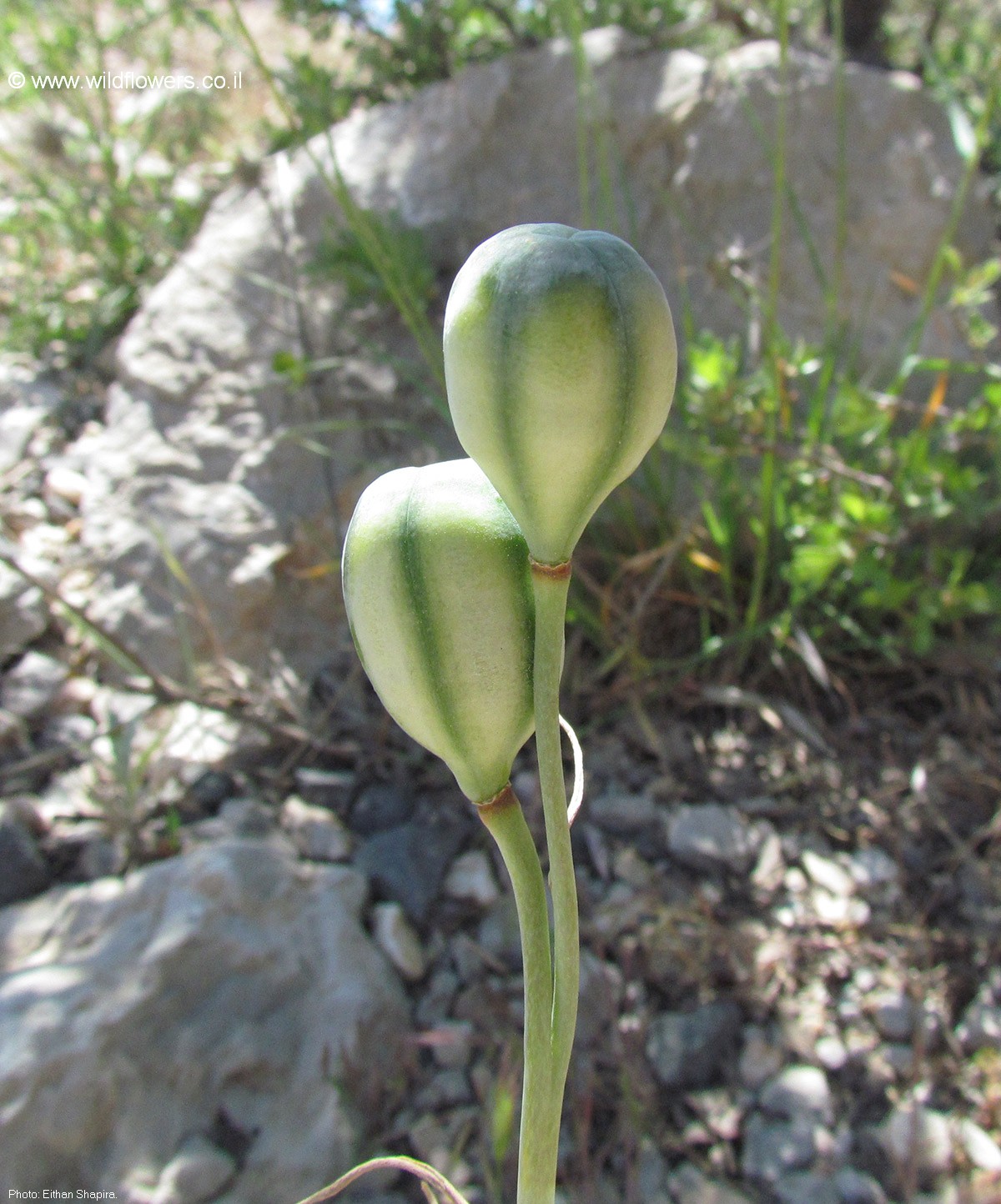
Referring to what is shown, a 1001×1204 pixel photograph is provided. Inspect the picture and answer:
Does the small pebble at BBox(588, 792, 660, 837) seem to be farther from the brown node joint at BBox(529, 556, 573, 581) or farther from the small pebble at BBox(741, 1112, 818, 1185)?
the brown node joint at BBox(529, 556, 573, 581)

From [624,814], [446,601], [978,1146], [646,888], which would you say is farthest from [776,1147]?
[446,601]

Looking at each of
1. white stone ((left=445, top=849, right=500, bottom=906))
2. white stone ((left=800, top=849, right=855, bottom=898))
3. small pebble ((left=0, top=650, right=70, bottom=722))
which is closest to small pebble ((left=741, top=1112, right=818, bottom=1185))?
white stone ((left=800, top=849, right=855, bottom=898))

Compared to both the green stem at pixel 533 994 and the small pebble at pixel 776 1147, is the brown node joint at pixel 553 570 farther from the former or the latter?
the small pebble at pixel 776 1147

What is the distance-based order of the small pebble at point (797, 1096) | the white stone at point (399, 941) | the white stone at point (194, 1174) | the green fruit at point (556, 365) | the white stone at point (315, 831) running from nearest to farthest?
the green fruit at point (556, 365)
the white stone at point (194, 1174)
the small pebble at point (797, 1096)
the white stone at point (399, 941)
the white stone at point (315, 831)

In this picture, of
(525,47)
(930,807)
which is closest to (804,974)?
(930,807)

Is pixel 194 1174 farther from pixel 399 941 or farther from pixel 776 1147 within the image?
pixel 776 1147

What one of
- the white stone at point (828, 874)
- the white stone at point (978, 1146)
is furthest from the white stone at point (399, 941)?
the white stone at point (978, 1146)

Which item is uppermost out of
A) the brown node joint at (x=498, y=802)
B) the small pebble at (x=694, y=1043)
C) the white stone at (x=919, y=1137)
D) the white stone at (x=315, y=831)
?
the brown node joint at (x=498, y=802)
